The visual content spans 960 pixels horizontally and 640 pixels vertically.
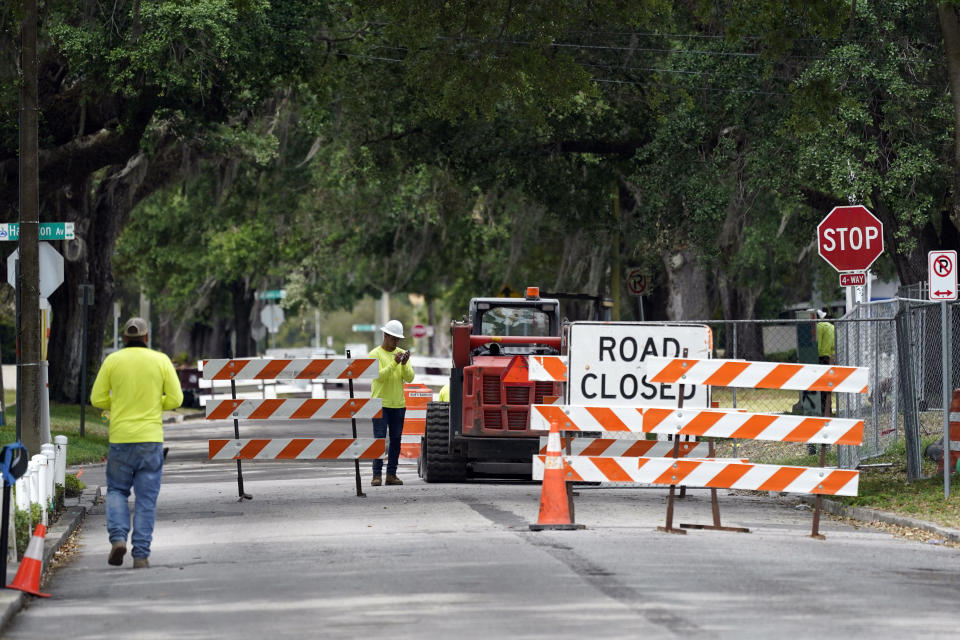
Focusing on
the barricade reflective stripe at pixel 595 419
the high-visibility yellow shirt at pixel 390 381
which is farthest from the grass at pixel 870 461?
the high-visibility yellow shirt at pixel 390 381

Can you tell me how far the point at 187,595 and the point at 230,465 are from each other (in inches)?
618

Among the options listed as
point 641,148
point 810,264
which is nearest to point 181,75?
point 641,148

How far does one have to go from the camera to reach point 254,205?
1752 inches

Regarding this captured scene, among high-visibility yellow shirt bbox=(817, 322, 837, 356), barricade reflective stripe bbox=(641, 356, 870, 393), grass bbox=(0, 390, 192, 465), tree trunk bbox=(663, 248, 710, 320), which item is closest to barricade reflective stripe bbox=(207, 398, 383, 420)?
grass bbox=(0, 390, 192, 465)

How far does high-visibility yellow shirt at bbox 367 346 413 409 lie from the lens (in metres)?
19.3

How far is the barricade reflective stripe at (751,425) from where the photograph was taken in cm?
1404

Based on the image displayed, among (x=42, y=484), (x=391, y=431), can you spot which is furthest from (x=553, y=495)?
(x=391, y=431)

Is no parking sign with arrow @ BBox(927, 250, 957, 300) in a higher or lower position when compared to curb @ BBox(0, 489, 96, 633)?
higher

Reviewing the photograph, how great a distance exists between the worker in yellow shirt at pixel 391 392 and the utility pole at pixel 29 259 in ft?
13.1

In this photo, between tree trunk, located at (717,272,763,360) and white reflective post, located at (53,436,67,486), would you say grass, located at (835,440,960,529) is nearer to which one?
white reflective post, located at (53,436,67,486)

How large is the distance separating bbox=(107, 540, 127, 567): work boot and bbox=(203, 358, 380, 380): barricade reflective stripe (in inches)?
225

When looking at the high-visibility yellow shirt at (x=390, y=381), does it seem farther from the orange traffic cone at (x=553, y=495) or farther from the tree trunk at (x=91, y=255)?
the tree trunk at (x=91, y=255)

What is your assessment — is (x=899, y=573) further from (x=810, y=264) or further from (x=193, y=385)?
(x=810, y=264)

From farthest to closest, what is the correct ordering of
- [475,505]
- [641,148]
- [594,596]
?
[641,148] → [475,505] → [594,596]
